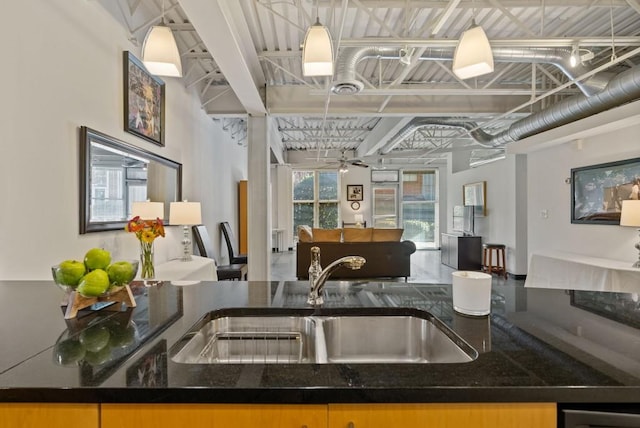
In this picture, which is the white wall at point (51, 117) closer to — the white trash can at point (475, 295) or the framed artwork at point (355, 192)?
the white trash can at point (475, 295)

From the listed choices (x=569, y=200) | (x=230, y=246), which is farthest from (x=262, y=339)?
(x=569, y=200)

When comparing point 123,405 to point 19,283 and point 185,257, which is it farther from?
point 185,257

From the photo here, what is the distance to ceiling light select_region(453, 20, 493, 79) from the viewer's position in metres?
1.73

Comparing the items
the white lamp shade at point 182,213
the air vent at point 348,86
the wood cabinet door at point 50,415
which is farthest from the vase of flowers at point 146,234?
the air vent at point 348,86

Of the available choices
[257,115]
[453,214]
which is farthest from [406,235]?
[257,115]

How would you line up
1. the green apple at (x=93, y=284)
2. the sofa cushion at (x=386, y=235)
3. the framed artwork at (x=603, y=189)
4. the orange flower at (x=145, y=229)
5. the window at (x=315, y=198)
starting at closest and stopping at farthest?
the green apple at (x=93, y=284)
the orange flower at (x=145, y=229)
the framed artwork at (x=603, y=189)
the sofa cushion at (x=386, y=235)
the window at (x=315, y=198)

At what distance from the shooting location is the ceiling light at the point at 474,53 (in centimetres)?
→ 173

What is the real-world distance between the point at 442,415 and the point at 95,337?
0.96m

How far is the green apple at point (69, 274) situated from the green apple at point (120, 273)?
9 centimetres

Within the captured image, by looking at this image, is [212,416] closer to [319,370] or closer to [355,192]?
[319,370]

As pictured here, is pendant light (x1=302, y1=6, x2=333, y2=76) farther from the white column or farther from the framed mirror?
the white column

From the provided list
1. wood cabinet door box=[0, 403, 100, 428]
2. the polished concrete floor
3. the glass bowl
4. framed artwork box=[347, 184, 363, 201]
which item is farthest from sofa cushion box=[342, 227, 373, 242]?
framed artwork box=[347, 184, 363, 201]

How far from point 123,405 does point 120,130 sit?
294cm

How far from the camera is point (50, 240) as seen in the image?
2.18 meters
